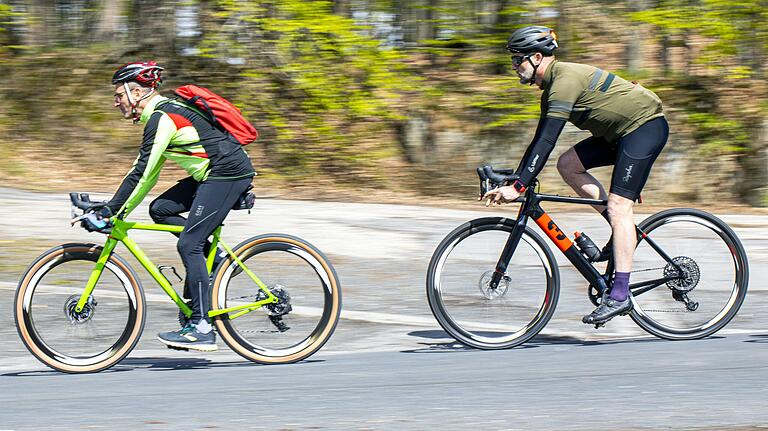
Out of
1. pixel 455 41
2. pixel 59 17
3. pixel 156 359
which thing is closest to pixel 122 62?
pixel 59 17

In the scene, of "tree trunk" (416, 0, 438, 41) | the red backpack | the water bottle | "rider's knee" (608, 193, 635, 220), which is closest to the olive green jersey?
"rider's knee" (608, 193, 635, 220)

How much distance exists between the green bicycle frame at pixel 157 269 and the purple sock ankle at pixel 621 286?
206 cm

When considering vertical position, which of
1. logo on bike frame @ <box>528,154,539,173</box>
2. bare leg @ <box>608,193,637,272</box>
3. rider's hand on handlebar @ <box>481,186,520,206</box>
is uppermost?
logo on bike frame @ <box>528,154,539,173</box>

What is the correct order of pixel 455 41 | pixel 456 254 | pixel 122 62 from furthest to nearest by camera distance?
pixel 122 62 < pixel 455 41 < pixel 456 254

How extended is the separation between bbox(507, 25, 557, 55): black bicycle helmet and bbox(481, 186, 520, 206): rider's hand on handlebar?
2.69 feet

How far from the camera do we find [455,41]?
14.7 meters

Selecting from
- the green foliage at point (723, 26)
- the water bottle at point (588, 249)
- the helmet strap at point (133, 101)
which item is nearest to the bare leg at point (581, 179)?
the water bottle at point (588, 249)

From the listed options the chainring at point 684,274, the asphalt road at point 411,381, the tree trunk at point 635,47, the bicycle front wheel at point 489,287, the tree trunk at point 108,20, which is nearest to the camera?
the asphalt road at point 411,381

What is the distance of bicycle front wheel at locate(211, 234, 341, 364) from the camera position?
21.8 ft

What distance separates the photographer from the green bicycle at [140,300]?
6.46m

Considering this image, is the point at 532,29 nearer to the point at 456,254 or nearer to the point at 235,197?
the point at 456,254

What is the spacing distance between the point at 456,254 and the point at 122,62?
1086cm

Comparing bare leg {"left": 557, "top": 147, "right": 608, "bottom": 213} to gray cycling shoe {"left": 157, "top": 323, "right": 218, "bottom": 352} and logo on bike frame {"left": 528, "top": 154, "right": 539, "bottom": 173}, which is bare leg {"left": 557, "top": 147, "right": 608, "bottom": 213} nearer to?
logo on bike frame {"left": 528, "top": 154, "right": 539, "bottom": 173}

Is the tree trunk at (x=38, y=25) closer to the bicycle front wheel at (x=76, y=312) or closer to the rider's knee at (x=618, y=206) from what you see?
the bicycle front wheel at (x=76, y=312)
